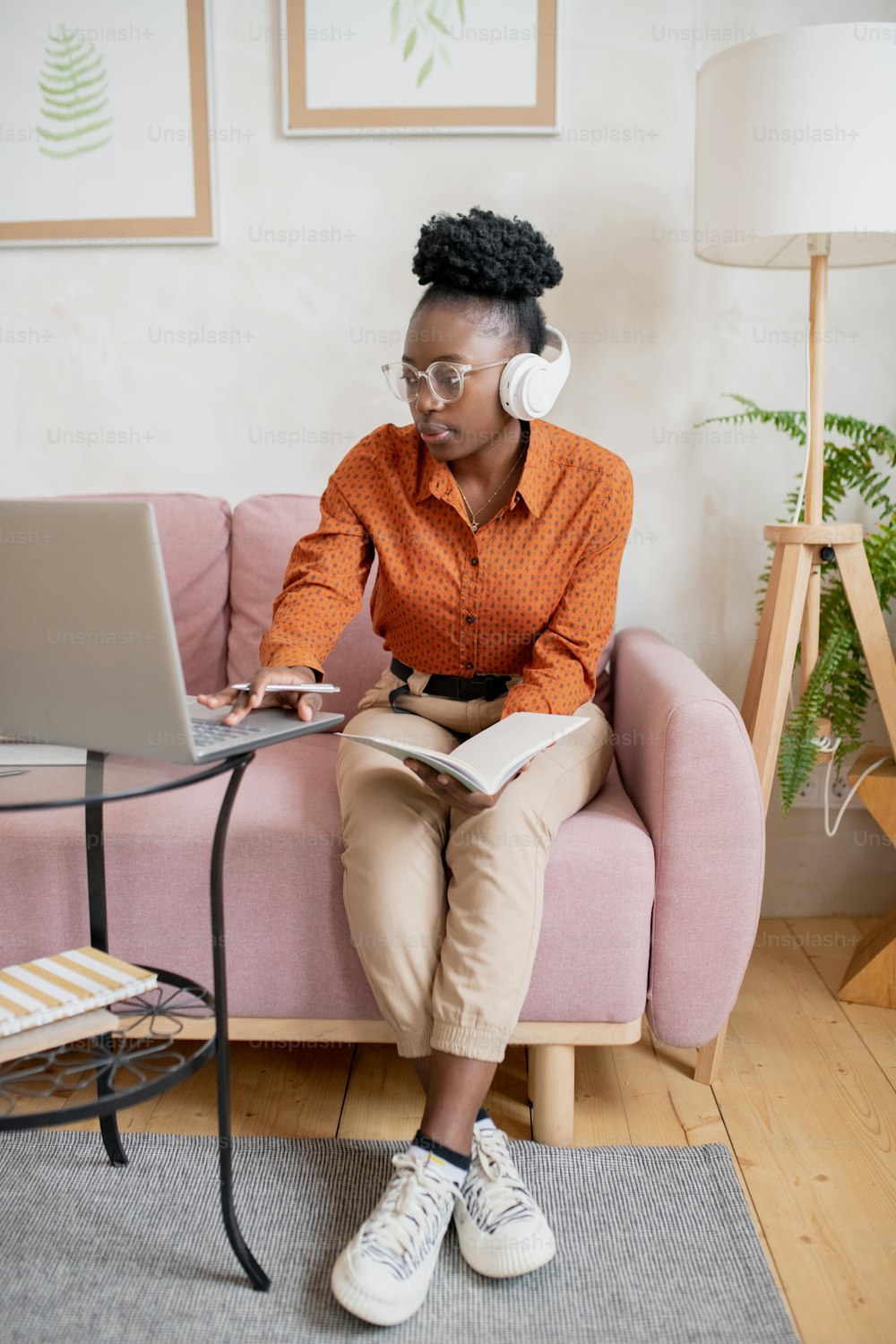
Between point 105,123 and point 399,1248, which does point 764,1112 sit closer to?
point 399,1248

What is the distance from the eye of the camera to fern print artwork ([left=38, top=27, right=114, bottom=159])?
211cm

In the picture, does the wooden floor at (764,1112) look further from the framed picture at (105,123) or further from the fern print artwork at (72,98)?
the fern print artwork at (72,98)

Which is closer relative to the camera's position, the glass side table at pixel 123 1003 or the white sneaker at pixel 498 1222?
the glass side table at pixel 123 1003

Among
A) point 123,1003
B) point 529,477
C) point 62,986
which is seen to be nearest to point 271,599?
point 529,477

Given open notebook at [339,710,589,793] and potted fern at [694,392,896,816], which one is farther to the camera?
potted fern at [694,392,896,816]

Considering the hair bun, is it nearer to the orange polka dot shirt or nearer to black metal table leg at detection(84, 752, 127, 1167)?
the orange polka dot shirt

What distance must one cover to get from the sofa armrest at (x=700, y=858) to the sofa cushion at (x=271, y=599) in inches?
25.6

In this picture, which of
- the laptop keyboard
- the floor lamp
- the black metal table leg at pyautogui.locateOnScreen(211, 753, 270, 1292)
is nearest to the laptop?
the laptop keyboard

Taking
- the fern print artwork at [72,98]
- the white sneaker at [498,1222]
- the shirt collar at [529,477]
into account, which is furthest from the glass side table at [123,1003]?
the fern print artwork at [72,98]

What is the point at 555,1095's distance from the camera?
1490 mm

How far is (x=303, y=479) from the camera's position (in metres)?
2.25

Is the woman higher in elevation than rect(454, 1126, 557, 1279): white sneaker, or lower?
higher

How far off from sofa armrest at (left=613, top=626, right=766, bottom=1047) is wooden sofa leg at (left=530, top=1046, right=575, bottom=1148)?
0.45ft

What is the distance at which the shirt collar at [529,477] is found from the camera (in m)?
1.61
